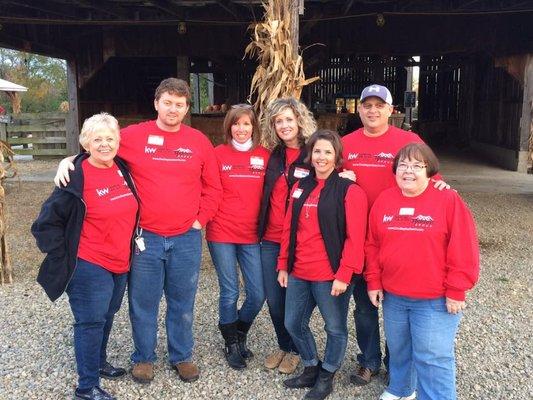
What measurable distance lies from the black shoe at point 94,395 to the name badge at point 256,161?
5.25 ft

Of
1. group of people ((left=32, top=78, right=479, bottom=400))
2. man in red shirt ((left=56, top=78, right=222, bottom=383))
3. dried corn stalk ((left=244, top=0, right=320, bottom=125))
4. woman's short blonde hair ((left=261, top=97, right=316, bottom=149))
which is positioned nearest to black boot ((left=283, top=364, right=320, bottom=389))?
group of people ((left=32, top=78, right=479, bottom=400))

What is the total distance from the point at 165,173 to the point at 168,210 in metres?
0.22

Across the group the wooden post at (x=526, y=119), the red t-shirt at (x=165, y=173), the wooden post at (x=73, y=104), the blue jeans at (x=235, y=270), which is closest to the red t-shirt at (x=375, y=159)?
the blue jeans at (x=235, y=270)

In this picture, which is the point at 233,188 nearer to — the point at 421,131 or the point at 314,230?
the point at 314,230

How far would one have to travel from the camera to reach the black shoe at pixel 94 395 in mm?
2938

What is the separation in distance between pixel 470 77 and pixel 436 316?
13.9m

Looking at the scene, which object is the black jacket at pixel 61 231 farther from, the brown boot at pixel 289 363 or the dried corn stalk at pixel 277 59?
the dried corn stalk at pixel 277 59

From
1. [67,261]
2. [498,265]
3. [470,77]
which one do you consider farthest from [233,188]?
[470,77]

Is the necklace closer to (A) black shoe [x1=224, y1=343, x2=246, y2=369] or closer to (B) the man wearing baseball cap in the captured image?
(B) the man wearing baseball cap

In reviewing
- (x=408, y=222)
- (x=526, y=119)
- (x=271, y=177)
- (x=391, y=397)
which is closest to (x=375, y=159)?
(x=408, y=222)

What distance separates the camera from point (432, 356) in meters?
2.55

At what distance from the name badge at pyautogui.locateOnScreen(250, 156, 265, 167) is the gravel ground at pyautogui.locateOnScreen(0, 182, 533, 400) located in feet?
4.41

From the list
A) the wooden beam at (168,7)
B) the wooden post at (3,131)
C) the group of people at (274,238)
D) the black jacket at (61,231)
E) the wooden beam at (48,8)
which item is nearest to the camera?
the group of people at (274,238)

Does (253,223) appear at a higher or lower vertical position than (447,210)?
lower
